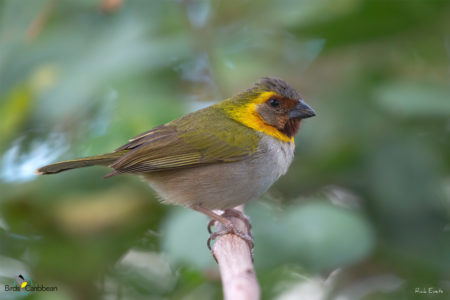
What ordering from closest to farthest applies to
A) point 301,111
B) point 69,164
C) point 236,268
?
point 236,268 < point 69,164 < point 301,111

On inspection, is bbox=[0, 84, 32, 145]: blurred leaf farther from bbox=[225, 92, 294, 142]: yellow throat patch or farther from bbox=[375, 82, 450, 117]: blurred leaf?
bbox=[375, 82, 450, 117]: blurred leaf

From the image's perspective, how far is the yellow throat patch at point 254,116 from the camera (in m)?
3.99

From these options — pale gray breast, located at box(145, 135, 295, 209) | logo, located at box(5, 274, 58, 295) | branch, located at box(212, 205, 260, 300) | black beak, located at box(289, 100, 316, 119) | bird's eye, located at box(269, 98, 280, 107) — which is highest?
bird's eye, located at box(269, 98, 280, 107)

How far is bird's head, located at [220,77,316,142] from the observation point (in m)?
3.99

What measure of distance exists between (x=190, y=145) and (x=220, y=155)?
0.21 meters

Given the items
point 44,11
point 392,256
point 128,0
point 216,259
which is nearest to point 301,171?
point 392,256

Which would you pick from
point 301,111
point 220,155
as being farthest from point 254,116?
point 220,155

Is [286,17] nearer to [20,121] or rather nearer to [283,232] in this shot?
[283,232]

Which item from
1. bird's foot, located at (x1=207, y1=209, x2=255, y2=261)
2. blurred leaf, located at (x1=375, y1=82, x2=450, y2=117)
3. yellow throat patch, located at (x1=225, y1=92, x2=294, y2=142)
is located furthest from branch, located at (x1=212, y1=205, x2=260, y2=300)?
blurred leaf, located at (x1=375, y1=82, x2=450, y2=117)

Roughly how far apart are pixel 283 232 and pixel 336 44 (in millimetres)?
1557

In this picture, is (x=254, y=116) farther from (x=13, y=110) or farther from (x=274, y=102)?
(x=13, y=110)

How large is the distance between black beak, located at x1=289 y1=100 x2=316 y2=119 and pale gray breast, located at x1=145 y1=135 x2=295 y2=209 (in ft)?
1.00

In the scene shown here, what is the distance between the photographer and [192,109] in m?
3.62

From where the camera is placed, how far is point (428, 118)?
363 centimetres
